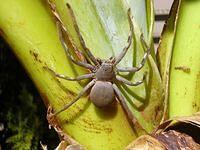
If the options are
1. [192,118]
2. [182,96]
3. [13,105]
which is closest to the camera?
[192,118]

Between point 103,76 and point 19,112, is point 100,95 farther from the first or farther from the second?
point 19,112

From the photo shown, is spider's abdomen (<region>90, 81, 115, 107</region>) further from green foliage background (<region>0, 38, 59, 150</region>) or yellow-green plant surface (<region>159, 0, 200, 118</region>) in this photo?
green foliage background (<region>0, 38, 59, 150</region>)

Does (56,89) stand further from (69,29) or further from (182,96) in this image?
(182,96)

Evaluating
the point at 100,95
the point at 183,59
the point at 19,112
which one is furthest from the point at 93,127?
the point at 19,112

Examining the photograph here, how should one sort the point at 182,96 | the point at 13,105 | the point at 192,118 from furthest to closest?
1. the point at 13,105
2. the point at 182,96
3. the point at 192,118

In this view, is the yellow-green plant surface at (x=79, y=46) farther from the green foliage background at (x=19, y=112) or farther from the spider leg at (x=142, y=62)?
the green foliage background at (x=19, y=112)

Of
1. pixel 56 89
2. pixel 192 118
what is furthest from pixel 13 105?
pixel 192 118
